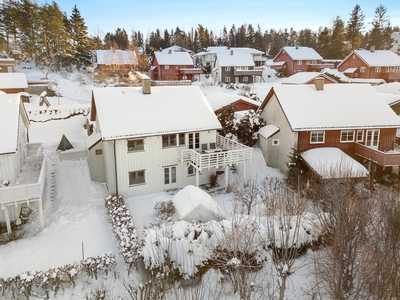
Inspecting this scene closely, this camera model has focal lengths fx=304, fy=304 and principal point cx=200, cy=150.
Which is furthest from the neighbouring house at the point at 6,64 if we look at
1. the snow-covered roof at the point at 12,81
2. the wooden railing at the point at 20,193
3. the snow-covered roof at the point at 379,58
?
the snow-covered roof at the point at 379,58

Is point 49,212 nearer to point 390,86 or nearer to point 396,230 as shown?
point 396,230

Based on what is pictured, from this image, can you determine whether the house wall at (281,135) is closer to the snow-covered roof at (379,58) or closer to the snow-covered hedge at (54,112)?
the snow-covered hedge at (54,112)

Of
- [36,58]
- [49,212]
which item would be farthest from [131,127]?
[36,58]

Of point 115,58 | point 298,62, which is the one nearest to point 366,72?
point 298,62

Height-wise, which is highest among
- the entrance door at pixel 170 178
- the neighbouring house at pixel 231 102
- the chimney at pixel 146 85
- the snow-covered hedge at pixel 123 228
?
the chimney at pixel 146 85

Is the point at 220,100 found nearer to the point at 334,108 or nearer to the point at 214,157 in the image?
the point at 334,108
